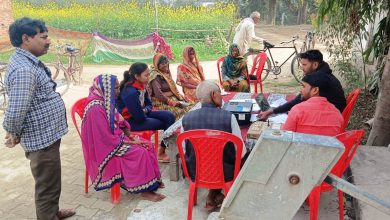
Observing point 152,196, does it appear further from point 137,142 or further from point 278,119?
point 278,119

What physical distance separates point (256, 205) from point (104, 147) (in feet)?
7.40

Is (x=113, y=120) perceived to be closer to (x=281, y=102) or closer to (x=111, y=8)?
(x=281, y=102)

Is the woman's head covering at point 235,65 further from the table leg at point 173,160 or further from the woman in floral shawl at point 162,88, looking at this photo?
the table leg at point 173,160

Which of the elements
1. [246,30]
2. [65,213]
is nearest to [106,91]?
[65,213]

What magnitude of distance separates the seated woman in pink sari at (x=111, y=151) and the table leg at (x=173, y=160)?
21 centimetres

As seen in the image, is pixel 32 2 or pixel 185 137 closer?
pixel 185 137

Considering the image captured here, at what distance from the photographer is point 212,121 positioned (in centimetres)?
261

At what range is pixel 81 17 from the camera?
14.4 meters

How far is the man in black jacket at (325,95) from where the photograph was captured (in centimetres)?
315

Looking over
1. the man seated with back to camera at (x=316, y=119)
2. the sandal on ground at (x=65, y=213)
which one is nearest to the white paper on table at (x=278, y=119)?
the man seated with back to camera at (x=316, y=119)

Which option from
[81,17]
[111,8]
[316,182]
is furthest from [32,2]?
[316,182]

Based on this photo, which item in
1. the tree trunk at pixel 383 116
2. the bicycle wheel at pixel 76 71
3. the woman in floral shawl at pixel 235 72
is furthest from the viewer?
the bicycle wheel at pixel 76 71

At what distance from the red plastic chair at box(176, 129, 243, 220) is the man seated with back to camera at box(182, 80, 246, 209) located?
6 cm

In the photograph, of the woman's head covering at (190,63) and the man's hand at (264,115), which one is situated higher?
the woman's head covering at (190,63)
